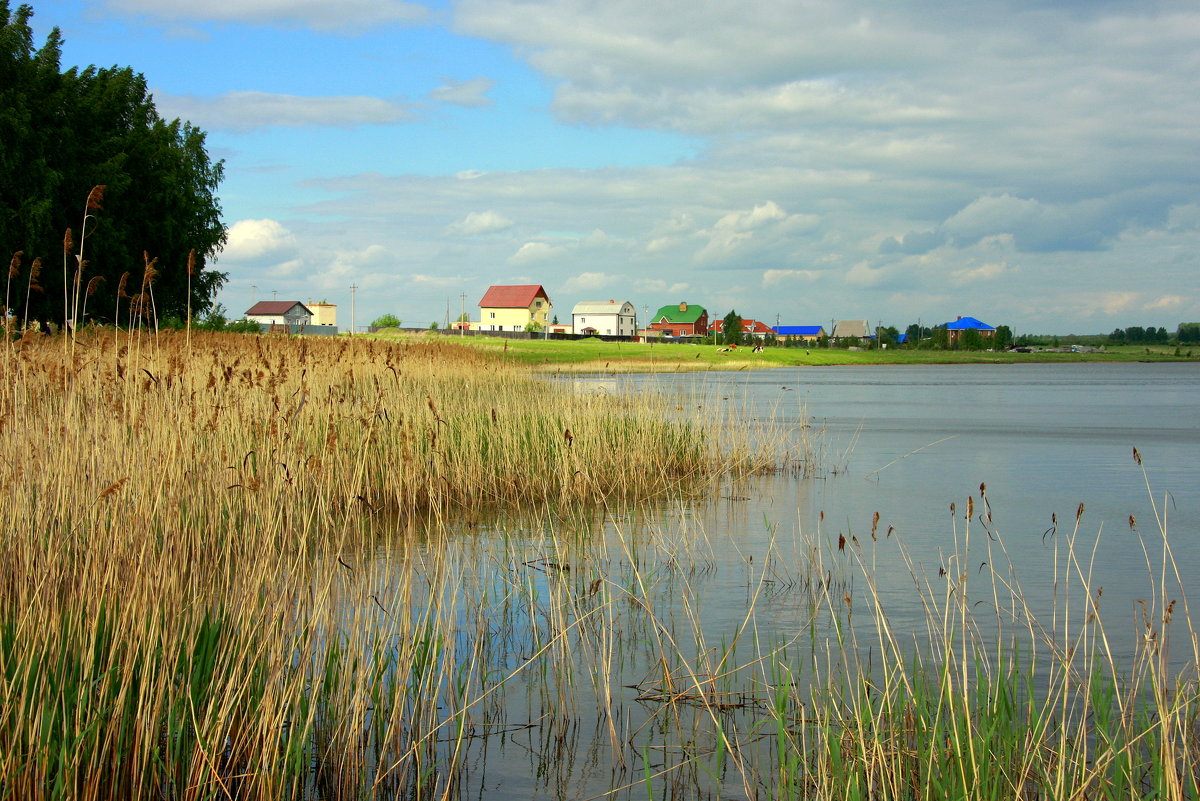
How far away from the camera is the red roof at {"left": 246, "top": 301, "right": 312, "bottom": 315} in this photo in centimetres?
10600

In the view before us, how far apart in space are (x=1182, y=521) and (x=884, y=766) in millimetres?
8190

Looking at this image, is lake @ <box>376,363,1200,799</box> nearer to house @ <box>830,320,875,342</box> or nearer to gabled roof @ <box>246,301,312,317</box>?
gabled roof @ <box>246,301,312,317</box>

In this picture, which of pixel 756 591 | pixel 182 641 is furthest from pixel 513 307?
pixel 182 641

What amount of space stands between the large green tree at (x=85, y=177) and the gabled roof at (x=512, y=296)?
244ft

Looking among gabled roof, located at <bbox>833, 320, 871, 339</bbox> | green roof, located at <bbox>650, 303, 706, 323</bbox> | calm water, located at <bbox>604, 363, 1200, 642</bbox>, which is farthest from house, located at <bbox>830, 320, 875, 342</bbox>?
Result: calm water, located at <bbox>604, 363, 1200, 642</bbox>

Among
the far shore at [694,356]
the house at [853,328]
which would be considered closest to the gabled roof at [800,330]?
the house at [853,328]

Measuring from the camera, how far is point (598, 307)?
121 meters

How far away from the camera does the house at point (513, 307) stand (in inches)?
4139

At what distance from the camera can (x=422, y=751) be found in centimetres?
343

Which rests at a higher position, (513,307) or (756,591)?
(513,307)

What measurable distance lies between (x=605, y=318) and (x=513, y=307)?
16.7 m

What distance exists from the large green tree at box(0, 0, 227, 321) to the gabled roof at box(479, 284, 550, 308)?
74.5 meters

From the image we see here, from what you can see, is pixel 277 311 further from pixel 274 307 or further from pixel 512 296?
pixel 512 296

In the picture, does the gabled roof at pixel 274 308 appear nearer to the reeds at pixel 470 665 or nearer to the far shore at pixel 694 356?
the far shore at pixel 694 356
